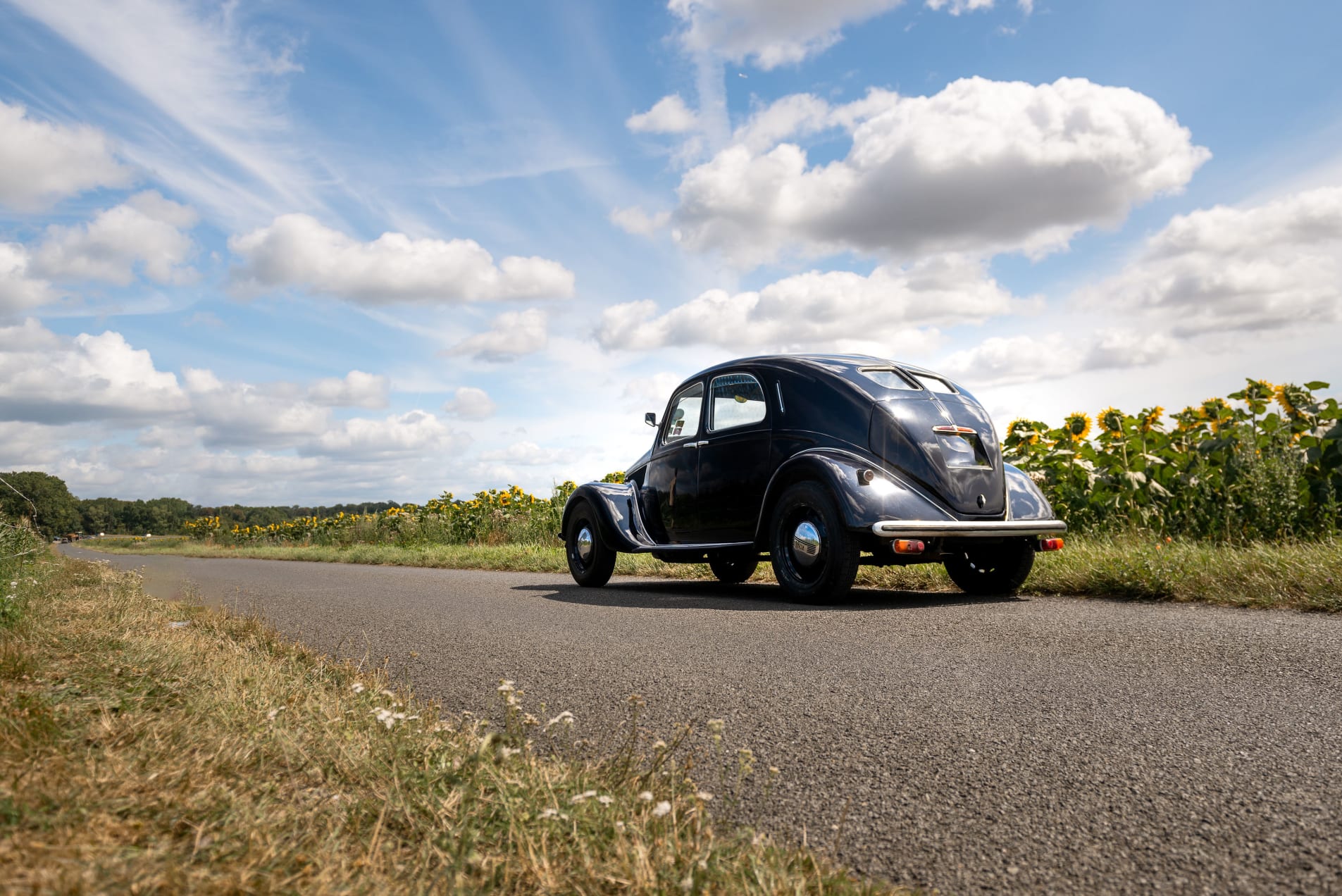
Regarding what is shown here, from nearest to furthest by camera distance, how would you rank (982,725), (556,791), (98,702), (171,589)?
(556,791) < (98,702) < (982,725) < (171,589)

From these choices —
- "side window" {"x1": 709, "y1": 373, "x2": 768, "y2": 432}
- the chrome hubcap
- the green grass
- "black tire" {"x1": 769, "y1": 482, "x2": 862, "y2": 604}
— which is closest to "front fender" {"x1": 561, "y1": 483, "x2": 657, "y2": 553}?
"side window" {"x1": 709, "y1": 373, "x2": 768, "y2": 432}

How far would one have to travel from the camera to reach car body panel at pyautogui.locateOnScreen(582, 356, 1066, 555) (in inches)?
239

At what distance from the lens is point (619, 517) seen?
8180 millimetres

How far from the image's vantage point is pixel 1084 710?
2.98 m

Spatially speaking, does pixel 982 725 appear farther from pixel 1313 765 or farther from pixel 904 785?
pixel 1313 765

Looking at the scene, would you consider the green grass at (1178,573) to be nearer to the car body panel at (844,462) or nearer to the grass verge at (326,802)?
the car body panel at (844,462)

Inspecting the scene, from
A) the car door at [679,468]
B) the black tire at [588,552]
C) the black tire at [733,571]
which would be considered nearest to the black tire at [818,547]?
the car door at [679,468]

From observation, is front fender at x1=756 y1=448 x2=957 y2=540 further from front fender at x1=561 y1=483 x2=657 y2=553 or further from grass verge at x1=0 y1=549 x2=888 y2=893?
grass verge at x1=0 y1=549 x2=888 y2=893

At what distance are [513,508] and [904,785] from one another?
1662cm

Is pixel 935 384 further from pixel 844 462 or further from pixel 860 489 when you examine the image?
pixel 860 489

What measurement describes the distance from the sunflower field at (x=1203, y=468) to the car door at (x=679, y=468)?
3.91 m

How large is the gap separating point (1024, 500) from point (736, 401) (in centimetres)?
241

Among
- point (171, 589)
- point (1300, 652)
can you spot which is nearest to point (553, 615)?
point (1300, 652)

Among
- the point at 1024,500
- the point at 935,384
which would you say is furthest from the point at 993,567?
the point at 935,384
